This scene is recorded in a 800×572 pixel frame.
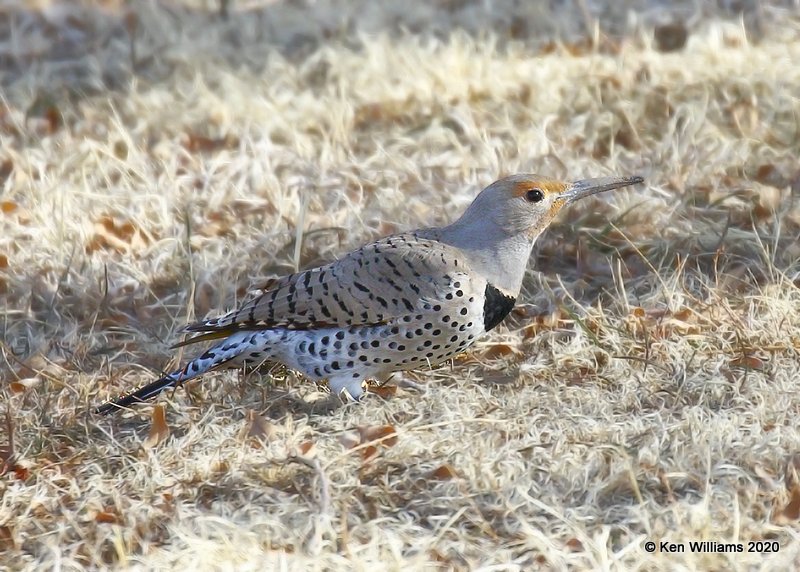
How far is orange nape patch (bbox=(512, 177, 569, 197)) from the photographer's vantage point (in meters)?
5.18

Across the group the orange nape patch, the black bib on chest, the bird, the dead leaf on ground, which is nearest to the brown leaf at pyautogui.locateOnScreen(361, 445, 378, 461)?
the bird

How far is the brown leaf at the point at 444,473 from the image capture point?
4.28 m

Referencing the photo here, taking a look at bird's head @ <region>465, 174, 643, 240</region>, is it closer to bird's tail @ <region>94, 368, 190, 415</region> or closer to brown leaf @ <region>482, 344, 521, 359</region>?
brown leaf @ <region>482, 344, 521, 359</region>

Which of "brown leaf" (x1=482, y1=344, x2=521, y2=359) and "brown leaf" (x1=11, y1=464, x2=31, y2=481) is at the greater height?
"brown leaf" (x1=11, y1=464, x2=31, y2=481)

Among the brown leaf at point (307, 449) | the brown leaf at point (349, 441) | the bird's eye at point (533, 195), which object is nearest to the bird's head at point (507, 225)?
the bird's eye at point (533, 195)

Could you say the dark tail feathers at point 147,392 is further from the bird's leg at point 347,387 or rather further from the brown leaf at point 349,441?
the brown leaf at point 349,441

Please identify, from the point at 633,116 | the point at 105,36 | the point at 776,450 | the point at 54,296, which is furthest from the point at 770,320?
the point at 105,36

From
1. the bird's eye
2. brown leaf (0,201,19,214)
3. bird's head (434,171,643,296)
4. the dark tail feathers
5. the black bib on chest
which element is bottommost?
the dark tail feathers

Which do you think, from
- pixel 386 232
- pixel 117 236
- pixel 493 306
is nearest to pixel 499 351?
pixel 493 306

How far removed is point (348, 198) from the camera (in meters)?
6.63

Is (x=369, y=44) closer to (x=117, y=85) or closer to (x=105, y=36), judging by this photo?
(x=117, y=85)

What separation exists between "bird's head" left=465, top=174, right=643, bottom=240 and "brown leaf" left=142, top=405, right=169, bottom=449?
61.3 inches

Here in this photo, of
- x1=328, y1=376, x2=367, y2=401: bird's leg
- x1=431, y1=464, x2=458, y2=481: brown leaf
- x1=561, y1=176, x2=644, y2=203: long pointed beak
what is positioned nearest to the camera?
x1=431, y1=464, x2=458, y2=481: brown leaf

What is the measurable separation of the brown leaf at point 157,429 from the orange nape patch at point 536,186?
172cm
